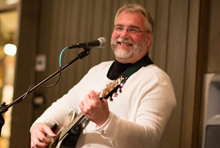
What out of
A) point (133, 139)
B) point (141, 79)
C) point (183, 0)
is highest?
point (183, 0)

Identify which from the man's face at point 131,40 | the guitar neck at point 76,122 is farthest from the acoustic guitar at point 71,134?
the man's face at point 131,40

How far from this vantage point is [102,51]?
246 cm

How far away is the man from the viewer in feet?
3.82

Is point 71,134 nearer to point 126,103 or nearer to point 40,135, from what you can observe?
point 40,135

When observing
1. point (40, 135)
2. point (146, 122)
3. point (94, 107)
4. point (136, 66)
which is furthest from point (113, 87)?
point (40, 135)

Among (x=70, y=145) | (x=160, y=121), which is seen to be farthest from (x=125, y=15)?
(x=70, y=145)

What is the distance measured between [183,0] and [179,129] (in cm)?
94

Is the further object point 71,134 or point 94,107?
point 71,134

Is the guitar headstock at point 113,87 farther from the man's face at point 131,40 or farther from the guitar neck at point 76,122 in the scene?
the man's face at point 131,40

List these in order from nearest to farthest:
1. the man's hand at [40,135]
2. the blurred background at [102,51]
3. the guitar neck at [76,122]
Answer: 1. the guitar neck at [76,122]
2. the man's hand at [40,135]
3. the blurred background at [102,51]

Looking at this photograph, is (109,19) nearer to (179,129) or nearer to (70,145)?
(179,129)

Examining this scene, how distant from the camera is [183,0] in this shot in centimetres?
199

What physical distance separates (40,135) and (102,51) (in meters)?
1.09

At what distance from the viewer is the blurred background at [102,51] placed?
186cm
